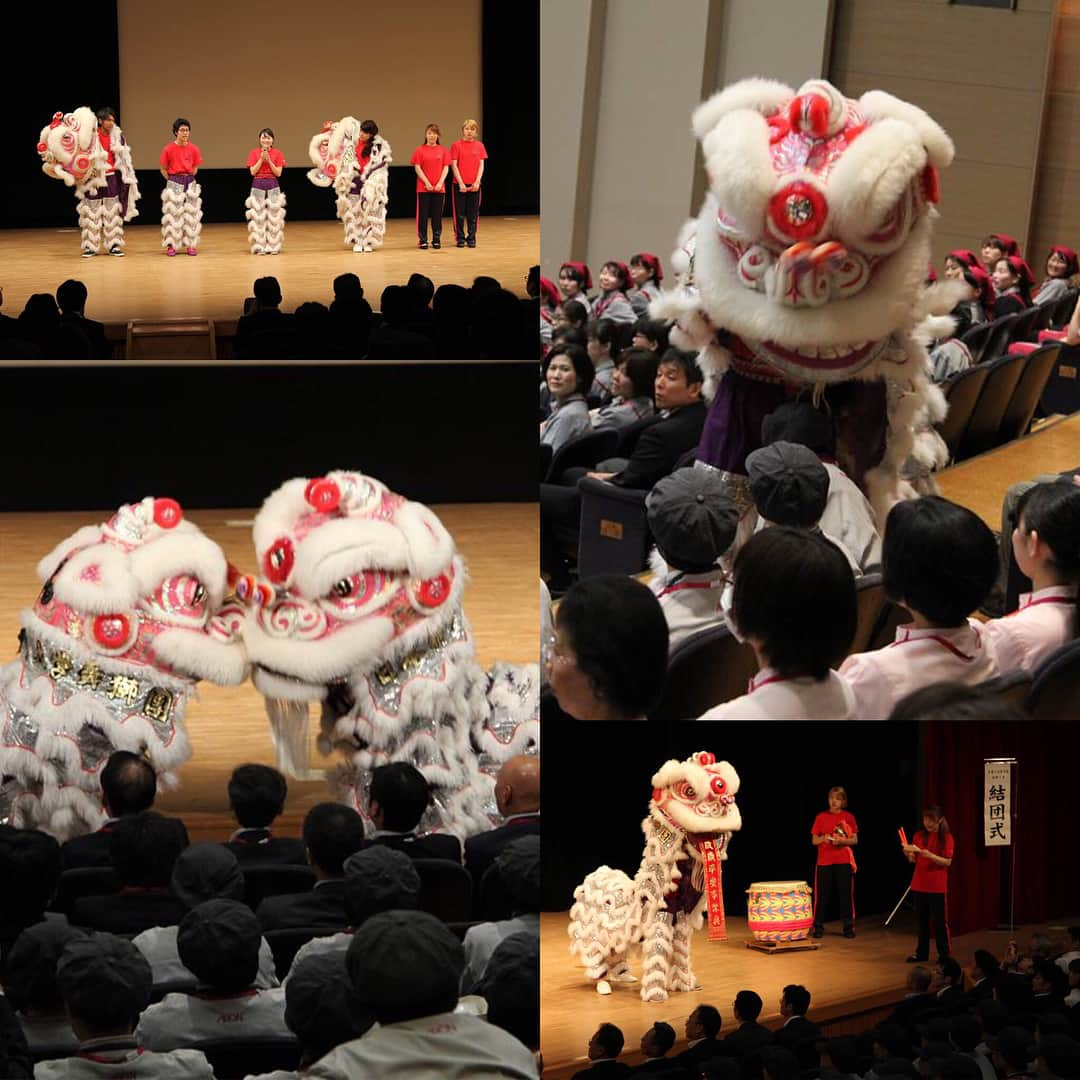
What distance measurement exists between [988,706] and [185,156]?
183cm

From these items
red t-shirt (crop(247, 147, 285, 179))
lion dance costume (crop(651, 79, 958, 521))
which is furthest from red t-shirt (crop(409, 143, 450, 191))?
lion dance costume (crop(651, 79, 958, 521))

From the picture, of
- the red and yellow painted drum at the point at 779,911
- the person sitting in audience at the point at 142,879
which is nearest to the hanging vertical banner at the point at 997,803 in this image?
the red and yellow painted drum at the point at 779,911

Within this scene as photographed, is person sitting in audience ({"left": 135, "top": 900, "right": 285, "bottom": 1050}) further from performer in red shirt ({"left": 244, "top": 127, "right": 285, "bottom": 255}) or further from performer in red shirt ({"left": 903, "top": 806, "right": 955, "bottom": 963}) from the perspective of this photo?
performer in red shirt ({"left": 903, "top": 806, "right": 955, "bottom": 963})

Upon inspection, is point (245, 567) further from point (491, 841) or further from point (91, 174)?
point (91, 174)

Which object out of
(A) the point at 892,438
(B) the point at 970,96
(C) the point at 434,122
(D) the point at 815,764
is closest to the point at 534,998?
(D) the point at 815,764

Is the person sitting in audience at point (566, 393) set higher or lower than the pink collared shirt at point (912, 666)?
higher

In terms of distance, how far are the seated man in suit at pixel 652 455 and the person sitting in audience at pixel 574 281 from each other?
21 cm

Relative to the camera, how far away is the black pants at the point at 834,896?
450 cm

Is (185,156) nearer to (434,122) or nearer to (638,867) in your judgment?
(434,122)

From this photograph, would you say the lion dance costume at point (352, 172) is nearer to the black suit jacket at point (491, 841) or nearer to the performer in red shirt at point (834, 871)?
the black suit jacket at point (491, 841)

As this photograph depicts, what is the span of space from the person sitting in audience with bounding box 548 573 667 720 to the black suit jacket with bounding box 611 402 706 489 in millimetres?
270

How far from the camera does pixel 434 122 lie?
352cm

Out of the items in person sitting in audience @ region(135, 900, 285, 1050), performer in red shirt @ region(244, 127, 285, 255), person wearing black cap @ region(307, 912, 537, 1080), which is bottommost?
person sitting in audience @ region(135, 900, 285, 1050)

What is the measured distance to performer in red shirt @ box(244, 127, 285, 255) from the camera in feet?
11.6
